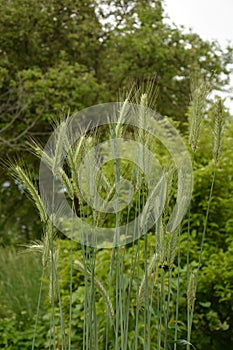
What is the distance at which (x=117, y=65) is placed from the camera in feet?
28.3

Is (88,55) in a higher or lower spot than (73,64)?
higher

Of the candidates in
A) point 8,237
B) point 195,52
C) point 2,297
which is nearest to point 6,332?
point 2,297

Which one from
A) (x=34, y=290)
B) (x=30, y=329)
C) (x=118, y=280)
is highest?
(x=34, y=290)

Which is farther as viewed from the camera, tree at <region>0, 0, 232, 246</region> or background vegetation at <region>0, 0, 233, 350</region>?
tree at <region>0, 0, 232, 246</region>

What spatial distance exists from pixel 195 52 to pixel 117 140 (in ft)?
25.0

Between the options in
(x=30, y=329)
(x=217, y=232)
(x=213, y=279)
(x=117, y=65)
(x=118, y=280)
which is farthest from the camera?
(x=117, y=65)

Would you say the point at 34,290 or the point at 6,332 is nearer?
the point at 6,332

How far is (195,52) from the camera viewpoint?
873 centimetres

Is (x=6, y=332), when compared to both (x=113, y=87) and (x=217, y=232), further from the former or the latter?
(x=113, y=87)

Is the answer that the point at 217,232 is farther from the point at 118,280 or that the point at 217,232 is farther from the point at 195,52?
the point at 195,52

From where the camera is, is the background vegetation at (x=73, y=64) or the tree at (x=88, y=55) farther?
the tree at (x=88, y=55)

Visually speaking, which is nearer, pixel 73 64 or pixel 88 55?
pixel 73 64

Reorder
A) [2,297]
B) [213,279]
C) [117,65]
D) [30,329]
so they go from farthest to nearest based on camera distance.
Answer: [117,65] < [2,297] < [30,329] < [213,279]

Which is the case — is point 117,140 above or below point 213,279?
below
